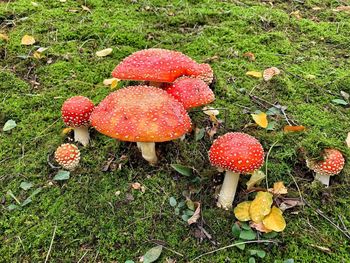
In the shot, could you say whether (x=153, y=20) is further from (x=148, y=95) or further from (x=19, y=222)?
(x=19, y=222)

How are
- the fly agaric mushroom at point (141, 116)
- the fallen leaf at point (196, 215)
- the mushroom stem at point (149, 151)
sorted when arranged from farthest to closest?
the mushroom stem at point (149, 151), the fallen leaf at point (196, 215), the fly agaric mushroom at point (141, 116)

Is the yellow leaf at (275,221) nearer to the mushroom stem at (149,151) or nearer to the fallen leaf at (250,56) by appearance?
the mushroom stem at (149,151)

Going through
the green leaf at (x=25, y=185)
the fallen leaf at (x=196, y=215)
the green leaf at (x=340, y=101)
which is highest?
the green leaf at (x=340, y=101)

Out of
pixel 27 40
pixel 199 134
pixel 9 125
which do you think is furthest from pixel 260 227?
pixel 27 40

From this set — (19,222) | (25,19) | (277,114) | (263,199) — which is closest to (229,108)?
(277,114)

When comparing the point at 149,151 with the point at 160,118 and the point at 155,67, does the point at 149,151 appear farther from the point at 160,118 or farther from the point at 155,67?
the point at 155,67

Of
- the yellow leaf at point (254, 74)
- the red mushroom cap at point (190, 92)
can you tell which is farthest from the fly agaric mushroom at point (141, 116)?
the yellow leaf at point (254, 74)
